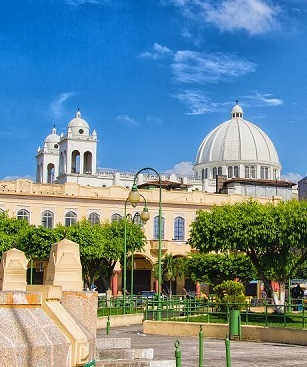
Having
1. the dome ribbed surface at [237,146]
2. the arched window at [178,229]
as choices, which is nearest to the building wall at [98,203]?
the arched window at [178,229]

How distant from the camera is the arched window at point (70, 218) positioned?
6662 cm

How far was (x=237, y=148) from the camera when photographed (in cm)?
11788

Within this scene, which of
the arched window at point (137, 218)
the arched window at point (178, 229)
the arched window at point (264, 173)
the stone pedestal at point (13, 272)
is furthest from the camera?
the arched window at point (264, 173)

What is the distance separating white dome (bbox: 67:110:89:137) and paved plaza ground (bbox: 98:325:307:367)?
251ft

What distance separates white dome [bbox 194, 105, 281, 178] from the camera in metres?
117

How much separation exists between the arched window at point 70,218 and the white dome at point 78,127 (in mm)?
35728

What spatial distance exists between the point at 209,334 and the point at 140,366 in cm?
1610

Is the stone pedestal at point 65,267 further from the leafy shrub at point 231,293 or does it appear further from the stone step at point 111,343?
the leafy shrub at point 231,293

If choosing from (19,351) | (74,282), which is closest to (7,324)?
(19,351)

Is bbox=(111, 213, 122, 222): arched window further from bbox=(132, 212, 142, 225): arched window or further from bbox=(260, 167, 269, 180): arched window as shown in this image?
bbox=(260, 167, 269, 180): arched window

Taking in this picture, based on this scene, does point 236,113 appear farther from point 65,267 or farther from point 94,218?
point 65,267

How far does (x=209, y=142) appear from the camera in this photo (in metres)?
124

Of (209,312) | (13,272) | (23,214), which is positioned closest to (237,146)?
(23,214)

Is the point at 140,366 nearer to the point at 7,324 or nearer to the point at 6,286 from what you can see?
the point at 6,286
